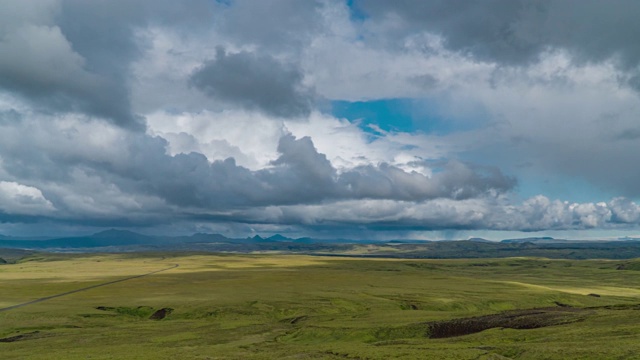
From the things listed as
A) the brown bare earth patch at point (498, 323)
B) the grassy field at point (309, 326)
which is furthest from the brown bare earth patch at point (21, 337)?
the brown bare earth patch at point (498, 323)

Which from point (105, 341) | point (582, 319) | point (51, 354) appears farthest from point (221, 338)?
point (582, 319)

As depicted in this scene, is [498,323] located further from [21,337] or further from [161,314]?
[21,337]

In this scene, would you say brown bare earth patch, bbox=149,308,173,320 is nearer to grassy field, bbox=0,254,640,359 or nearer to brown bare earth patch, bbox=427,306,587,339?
grassy field, bbox=0,254,640,359

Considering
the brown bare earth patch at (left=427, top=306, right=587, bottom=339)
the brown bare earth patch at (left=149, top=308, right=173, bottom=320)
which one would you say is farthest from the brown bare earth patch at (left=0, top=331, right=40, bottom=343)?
the brown bare earth patch at (left=427, top=306, right=587, bottom=339)

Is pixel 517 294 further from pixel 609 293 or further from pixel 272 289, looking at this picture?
pixel 272 289

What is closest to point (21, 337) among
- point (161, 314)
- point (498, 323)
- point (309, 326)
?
point (161, 314)

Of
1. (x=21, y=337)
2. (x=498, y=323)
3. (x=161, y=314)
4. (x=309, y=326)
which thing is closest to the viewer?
(x=498, y=323)

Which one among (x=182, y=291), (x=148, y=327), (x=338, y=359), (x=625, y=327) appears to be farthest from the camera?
(x=182, y=291)

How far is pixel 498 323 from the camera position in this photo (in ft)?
269

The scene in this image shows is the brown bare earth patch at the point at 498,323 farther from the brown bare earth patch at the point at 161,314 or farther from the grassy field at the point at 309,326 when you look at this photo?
the brown bare earth patch at the point at 161,314

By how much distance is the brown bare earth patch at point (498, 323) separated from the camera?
7850 cm

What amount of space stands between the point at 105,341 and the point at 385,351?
4995 cm

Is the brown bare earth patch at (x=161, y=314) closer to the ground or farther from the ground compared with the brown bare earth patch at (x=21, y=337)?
closer to the ground

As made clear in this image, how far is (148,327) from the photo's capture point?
9494 cm
